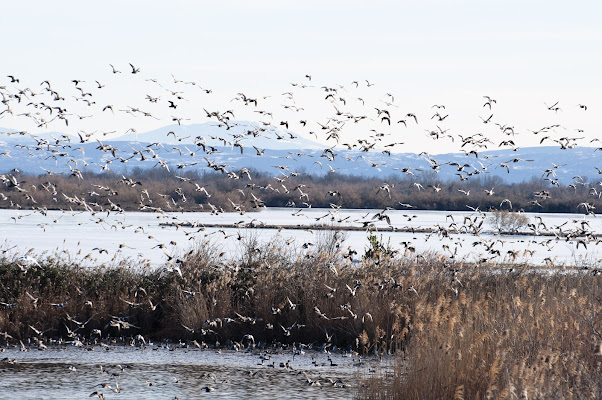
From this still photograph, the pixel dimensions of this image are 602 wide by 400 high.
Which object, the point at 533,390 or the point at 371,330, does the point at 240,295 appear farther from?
the point at 533,390

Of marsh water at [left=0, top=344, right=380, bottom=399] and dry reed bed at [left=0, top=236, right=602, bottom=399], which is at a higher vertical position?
dry reed bed at [left=0, top=236, right=602, bottom=399]

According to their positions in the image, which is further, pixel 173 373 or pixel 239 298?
pixel 239 298

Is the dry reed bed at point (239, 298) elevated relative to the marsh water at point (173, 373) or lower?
elevated

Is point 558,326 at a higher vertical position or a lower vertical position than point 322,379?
higher

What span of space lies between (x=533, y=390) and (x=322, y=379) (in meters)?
8.74

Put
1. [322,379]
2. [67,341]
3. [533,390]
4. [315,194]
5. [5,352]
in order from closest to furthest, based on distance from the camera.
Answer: [533,390] < [322,379] < [5,352] < [67,341] < [315,194]

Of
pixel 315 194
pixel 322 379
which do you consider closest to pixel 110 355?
pixel 322 379

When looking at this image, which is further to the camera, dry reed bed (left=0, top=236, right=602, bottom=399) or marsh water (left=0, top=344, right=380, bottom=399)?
dry reed bed (left=0, top=236, right=602, bottom=399)

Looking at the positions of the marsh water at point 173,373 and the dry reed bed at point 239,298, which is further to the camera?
the dry reed bed at point 239,298

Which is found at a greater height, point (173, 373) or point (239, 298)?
point (239, 298)

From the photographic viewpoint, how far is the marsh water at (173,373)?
1642 cm

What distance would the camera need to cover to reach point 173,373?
18.6 m

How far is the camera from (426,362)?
12719 millimetres

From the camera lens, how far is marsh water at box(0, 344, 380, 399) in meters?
16.4
